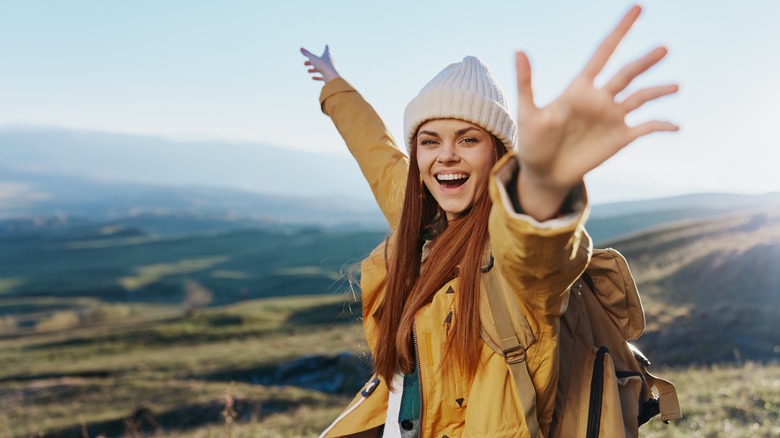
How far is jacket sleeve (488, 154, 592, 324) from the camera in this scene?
1.66 m

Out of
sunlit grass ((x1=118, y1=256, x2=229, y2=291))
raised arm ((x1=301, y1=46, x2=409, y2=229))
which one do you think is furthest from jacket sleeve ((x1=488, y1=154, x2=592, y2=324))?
sunlit grass ((x1=118, y1=256, x2=229, y2=291))

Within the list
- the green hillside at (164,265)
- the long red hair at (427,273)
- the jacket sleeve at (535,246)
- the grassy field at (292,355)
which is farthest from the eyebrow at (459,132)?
the green hillside at (164,265)

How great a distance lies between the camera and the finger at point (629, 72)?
1458mm

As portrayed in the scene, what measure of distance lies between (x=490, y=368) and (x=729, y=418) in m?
5.33

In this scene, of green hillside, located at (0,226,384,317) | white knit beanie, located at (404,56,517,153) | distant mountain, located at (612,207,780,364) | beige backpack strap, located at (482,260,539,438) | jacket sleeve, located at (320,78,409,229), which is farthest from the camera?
green hillside, located at (0,226,384,317)

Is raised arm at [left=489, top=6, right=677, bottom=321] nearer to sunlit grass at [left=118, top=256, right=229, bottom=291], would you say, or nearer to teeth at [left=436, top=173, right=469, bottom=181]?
teeth at [left=436, top=173, right=469, bottom=181]

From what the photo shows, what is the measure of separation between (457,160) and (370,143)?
1.85 metres

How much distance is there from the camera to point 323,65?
207 inches

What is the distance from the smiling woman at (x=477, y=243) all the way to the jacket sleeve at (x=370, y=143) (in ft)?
3.45

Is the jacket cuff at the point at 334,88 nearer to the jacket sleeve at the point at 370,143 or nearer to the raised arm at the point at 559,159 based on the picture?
the jacket sleeve at the point at 370,143

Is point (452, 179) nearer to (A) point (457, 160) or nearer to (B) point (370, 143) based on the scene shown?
(A) point (457, 160)

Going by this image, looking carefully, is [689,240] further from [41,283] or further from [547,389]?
[41,283]

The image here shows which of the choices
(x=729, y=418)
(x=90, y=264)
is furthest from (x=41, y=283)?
(x=729, y=418)

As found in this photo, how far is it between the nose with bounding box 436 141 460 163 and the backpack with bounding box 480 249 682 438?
662mm
